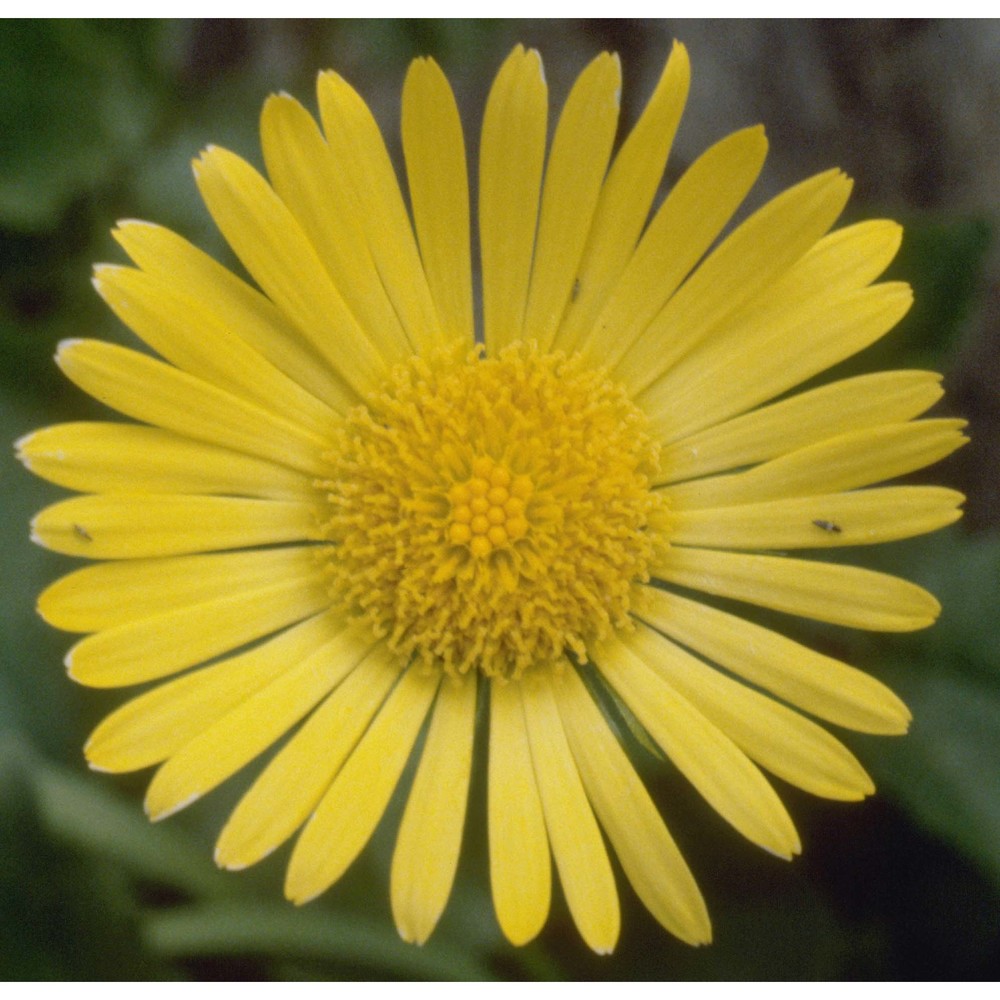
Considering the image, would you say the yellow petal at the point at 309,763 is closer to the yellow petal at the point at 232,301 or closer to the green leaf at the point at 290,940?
the green leaf at the point at 290,940

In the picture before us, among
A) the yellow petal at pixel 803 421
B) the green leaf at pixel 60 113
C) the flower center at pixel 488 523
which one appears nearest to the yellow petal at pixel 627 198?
the flower center at pixel 488 523

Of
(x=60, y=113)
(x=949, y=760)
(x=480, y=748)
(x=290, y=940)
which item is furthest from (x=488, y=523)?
(x=60, y=113)

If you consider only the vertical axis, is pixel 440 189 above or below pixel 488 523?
above

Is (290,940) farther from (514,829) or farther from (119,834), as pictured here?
(514,829)

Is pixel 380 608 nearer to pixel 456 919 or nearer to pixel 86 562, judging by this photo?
pixel 86 562

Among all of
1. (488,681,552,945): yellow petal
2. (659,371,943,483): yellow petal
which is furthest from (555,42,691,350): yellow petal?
(488,681,552,945): yellow petal

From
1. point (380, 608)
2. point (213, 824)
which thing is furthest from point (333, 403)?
point (213, 824)
